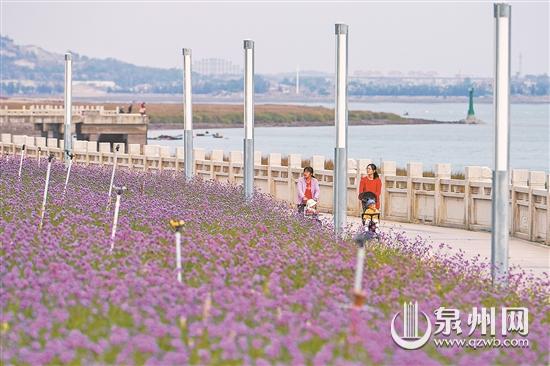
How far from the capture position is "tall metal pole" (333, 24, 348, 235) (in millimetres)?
23641

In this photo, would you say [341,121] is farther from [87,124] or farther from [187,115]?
[87,124]

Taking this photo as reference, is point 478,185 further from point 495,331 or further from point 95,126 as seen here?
point 95,126

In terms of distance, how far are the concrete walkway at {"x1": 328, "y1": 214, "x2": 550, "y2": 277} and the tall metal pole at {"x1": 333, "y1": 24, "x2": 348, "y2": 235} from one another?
2.17 m

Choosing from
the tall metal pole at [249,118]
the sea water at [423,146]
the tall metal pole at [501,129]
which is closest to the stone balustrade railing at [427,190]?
the tall metal pole at [249,118]

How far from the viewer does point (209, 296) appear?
436 inches

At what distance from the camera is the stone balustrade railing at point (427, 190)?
27094 mm

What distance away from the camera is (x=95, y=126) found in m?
95.6

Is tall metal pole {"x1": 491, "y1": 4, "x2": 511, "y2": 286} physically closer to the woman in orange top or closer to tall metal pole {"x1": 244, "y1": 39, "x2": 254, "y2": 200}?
the woman in orange top

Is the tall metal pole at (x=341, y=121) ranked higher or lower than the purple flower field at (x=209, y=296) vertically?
higher

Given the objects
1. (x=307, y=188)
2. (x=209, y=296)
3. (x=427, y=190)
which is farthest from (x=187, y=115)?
(x=209, y=296)

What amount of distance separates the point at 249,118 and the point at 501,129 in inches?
474

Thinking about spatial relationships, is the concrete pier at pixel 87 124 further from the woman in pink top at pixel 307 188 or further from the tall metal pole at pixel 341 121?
the tall metal pole at pixel 341 121

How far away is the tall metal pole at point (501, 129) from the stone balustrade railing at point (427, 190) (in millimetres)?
8268

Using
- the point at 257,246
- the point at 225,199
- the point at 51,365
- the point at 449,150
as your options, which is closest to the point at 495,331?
the point at 257,246
